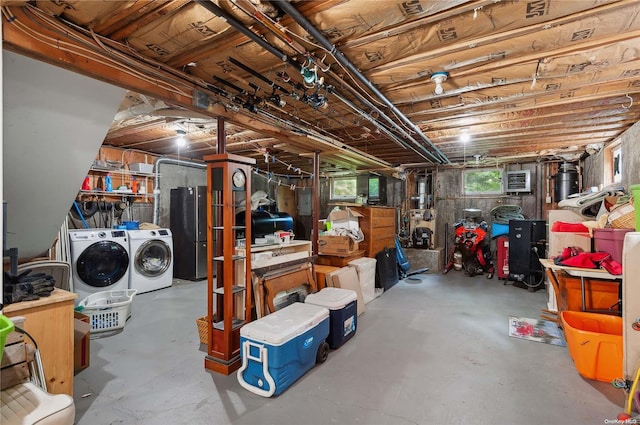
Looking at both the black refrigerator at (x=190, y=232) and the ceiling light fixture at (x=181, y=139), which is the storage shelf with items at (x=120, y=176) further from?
the ceiling light fixture at (x=181, y=139)

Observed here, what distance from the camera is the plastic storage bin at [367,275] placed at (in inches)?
167

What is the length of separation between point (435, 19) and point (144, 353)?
3.43m

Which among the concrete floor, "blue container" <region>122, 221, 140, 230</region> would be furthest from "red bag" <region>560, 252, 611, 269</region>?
"blue container" <region>122, 221, 140, 230</region>

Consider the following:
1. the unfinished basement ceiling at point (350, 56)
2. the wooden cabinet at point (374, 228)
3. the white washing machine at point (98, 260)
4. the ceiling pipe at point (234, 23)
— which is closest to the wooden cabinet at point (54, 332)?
the unfinished basement ceiling at point (350, 56)

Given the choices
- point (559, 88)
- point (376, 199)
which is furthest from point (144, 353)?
point (376, 199)

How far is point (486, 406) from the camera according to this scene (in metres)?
2.06

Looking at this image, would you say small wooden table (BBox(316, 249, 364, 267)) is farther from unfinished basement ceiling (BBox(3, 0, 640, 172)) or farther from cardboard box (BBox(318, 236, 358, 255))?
unfinished basement ceiling (BBox(3, 0, 640, 172))

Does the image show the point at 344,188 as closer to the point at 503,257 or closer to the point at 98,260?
the point at 503,257

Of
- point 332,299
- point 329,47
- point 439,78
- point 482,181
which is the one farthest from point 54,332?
point 482,181

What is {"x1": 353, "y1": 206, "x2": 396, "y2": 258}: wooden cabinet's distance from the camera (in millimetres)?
4875

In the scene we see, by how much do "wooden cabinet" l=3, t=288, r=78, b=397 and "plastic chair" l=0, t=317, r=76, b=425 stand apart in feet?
0.37

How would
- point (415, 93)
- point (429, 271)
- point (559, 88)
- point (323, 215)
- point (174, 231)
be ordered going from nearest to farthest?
point (559, 88)
point (415, 93)
point (174, 231)
point (429, 271)
point (323, 215)

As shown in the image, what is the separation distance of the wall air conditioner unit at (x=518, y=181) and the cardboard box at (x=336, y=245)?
3929 mm

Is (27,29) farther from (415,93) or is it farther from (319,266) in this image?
(319,266)
